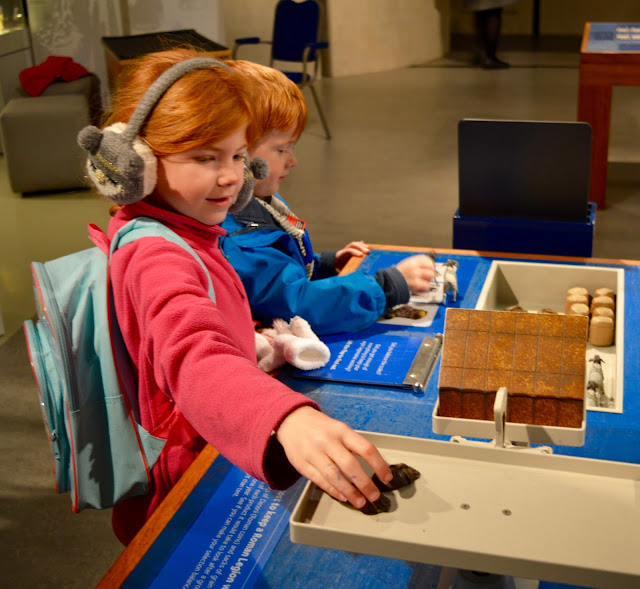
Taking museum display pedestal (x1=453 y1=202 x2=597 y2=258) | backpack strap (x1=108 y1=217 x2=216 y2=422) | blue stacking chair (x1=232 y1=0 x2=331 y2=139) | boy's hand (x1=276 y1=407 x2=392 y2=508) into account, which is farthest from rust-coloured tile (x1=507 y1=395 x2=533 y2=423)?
blue stacking chair (x1=232 y1=0 x2=331 y2=139)

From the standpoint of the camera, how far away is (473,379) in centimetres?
117

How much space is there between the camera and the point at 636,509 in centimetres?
97

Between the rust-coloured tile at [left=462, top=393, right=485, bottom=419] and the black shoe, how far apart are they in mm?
9103

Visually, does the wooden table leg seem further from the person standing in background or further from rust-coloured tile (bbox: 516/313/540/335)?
the person standing in background

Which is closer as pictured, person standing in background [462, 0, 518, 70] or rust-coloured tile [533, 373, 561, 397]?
rust-coloured tile [533, 373, 561, 397]

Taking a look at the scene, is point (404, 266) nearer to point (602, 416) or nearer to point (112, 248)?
point (602, 416)

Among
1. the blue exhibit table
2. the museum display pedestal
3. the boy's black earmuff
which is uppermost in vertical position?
the boy's black earmuff

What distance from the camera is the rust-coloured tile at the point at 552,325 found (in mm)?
1164

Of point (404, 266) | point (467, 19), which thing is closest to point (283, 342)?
point (404, 266)

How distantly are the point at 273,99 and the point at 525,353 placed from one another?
104cm

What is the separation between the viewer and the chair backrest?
7.13 m

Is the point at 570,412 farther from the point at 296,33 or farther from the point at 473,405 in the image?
the point at 296,33

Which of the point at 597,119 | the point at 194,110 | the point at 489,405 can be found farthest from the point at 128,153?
the point at 597,119

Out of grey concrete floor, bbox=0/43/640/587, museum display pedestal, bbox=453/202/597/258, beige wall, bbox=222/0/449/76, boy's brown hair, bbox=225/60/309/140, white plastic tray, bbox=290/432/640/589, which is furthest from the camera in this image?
beige wall, bbox=222/0/449/76
